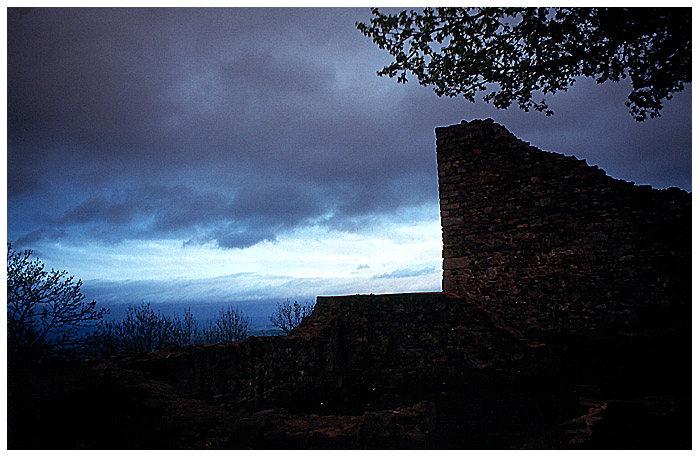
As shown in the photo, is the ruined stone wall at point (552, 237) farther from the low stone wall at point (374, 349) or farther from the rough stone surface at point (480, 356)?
the low stone wall at point (374, 349)

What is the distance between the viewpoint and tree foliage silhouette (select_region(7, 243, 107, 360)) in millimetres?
8336

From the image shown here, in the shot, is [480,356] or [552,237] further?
[552,237]

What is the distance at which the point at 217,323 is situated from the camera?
67.0 feet

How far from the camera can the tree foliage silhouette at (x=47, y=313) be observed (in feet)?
27.3

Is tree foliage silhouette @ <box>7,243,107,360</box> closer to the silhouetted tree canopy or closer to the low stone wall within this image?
the low stone wall

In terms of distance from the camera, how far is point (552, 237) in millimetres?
8492

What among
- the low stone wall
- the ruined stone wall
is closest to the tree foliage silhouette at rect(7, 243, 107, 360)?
the low stone wall

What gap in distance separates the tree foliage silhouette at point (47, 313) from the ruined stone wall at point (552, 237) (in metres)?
8.33

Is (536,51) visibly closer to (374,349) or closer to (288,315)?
(374,349)

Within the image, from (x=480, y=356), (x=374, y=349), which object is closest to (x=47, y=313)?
(x=374, y=349)

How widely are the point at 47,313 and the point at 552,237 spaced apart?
428 inches

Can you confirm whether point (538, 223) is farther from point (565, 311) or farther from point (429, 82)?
point (429, 82)

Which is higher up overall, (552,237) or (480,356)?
(552,237)
